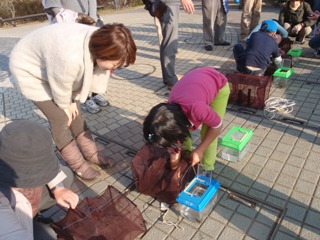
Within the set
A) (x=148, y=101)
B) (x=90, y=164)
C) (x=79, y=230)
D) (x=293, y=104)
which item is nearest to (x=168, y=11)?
(x=148, y=101)

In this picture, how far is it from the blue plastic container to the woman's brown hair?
104cm

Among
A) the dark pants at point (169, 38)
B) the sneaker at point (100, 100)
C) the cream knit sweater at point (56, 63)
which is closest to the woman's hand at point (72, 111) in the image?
the cream knit sweater at point (56, 63)

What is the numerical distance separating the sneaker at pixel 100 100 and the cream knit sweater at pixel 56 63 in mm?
1842

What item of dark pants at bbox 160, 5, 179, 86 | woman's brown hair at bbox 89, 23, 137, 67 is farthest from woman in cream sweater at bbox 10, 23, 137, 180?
dark pants at bbox 160, 5, 179, 86

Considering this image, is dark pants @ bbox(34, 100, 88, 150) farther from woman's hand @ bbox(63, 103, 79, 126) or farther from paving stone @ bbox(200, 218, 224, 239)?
paving stone @ bbox(200, 218, 224, 239)

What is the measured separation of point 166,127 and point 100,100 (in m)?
2.53

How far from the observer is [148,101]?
4.12 metres

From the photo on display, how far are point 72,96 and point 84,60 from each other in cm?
50

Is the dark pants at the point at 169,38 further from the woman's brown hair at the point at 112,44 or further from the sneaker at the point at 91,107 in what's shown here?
the woman's brown hair at the point at 112,44

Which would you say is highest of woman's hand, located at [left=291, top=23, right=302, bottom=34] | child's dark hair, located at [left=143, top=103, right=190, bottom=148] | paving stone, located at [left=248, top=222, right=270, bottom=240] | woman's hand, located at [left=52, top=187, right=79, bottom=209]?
child's dark hair, located at [left=143, top=103, right=190, bottom=148]

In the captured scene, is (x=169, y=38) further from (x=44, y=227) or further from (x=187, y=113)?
(x=44, y=227)

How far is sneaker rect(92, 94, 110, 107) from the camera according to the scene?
409 centimetres

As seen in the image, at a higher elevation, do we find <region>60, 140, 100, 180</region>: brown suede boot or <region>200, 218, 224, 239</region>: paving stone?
<region>60, 140, 100, 180</region>: brown suede boot

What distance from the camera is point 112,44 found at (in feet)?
5.87
